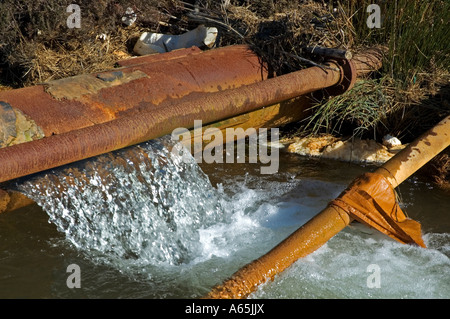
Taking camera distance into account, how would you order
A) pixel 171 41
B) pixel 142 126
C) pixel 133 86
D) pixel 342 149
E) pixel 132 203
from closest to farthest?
pixel 142 126 → pixel 132 203 → pixel 133 86 → pixel 342 149 → pixel 171 41

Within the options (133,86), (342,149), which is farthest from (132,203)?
(342,149)

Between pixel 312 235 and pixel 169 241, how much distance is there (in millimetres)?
1114

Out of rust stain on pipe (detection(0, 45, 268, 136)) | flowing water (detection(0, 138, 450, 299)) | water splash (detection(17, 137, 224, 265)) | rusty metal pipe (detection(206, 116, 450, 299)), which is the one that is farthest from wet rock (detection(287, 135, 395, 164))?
water splash (detection(17, 137, 224, 265))

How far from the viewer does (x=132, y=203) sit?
3.53 metres

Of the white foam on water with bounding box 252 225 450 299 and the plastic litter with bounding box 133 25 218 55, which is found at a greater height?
the plastic litter with bounding box 133 25 218 55

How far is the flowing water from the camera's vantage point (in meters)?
3.15

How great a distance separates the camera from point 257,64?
4570 mm

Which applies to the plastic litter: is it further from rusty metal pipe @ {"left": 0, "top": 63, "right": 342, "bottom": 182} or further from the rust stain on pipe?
rusty metal pipe @ {"left": 0, "top": 63, "right": 342, "bottom": 182}

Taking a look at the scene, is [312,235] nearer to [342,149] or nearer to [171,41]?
[342,149]

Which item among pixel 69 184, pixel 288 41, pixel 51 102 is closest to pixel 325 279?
pixel 69 184

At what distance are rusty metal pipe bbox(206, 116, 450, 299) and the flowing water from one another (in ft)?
1.52

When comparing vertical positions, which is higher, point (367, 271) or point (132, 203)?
point (132, 203)

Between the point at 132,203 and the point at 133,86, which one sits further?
the point at 133,86
